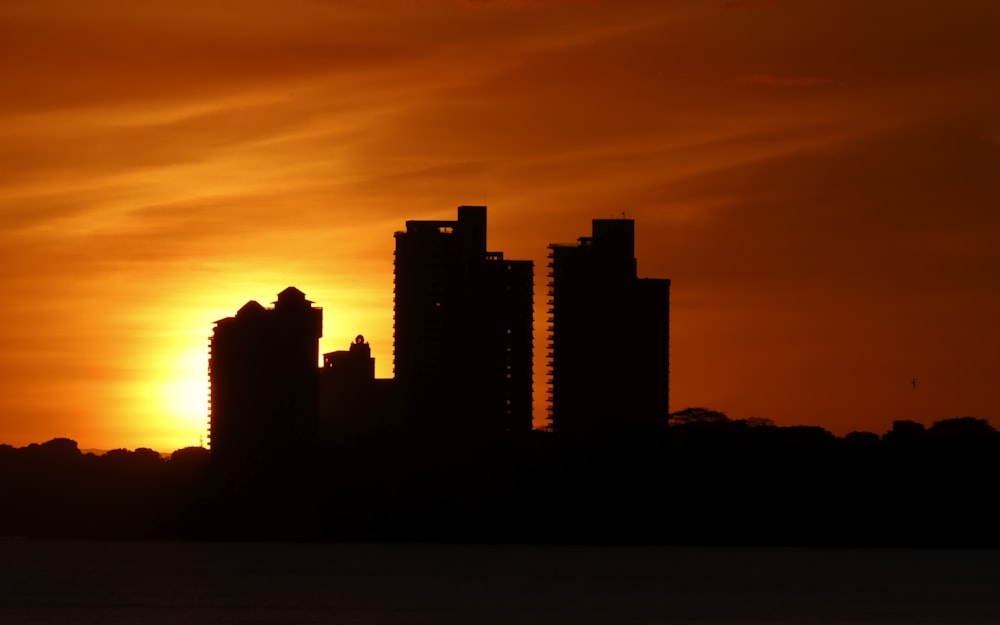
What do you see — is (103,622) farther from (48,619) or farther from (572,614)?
(572,614)

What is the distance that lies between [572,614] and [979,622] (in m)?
45.8

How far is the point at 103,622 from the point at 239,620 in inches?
594

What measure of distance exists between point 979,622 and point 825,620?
1741 centimetres

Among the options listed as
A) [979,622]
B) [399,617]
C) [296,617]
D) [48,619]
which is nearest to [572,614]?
[399,617]

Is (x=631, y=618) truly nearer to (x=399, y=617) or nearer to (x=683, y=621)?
(x=683, y=621)

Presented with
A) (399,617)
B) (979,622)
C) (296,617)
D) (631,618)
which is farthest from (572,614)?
(979,622)

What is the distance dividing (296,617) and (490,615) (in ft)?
73.7

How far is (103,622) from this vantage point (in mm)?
191375

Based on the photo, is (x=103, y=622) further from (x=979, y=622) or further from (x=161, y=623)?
(x=979, y=622)

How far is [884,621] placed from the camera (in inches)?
7480

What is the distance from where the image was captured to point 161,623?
190125mm

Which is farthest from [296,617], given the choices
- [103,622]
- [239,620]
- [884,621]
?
[884,621]

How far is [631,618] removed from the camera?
194 m

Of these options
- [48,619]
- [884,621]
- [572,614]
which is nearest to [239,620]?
[48,619]
